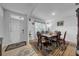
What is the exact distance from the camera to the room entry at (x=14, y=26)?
1.47 meters

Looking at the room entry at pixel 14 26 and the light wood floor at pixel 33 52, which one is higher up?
the room entry at pixel 14 26

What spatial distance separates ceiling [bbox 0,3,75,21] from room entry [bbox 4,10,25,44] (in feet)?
0.48

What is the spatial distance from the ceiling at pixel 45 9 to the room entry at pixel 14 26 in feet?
0.48

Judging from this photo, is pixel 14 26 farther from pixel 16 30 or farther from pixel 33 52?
pixel 33 52

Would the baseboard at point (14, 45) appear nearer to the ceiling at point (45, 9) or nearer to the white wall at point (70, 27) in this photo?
the ceiling at point (45, 9)

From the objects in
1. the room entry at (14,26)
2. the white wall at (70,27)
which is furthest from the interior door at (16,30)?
the white wall at (70,27)

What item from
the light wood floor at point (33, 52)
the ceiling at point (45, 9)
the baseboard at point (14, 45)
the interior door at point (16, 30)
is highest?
the ceiling at point (45, 9)

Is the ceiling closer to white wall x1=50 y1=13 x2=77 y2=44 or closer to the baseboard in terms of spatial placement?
white wall x1=50 y1=13 x2=77 y2=44

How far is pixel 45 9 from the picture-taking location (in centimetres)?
142

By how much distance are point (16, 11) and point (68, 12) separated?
1208mm

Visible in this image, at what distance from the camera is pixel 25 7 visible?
1442 millimetres

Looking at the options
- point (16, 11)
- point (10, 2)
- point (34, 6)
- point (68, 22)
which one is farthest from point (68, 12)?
point (10, 2)

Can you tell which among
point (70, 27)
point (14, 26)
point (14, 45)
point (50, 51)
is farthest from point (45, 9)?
point (14, 45)

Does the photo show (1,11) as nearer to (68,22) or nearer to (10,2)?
(10,2)
